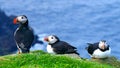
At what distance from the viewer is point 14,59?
15.5 meters

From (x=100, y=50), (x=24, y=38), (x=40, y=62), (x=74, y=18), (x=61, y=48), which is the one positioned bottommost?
(x=74, y=18)

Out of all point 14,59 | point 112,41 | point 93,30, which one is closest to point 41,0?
Result: point 93,30

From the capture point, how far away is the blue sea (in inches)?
2231

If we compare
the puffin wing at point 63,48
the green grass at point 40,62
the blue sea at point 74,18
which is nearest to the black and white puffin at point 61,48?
the puffin wing at point 63,48

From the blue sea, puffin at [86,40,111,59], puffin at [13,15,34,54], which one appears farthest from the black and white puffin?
the blue sea

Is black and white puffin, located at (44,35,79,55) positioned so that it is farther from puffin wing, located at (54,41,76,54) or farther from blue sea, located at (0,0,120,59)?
blue sea, located at (0,0,120,59)

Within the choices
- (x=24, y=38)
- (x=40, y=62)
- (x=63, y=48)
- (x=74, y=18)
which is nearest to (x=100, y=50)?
(x=63, y=48)

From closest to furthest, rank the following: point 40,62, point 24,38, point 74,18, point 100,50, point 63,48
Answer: point 40,62 < point 24,38 < point 63,48 < point 100,50 < point 74,18

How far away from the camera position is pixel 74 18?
66.8 metres

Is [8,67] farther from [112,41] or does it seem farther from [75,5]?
[75,5]

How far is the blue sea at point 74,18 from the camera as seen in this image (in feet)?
186

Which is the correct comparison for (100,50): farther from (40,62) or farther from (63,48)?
(40,62)

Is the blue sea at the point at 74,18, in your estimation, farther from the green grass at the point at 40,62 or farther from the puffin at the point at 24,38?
the green grass at the point at 40,62

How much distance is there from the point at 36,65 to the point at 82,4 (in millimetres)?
56410
